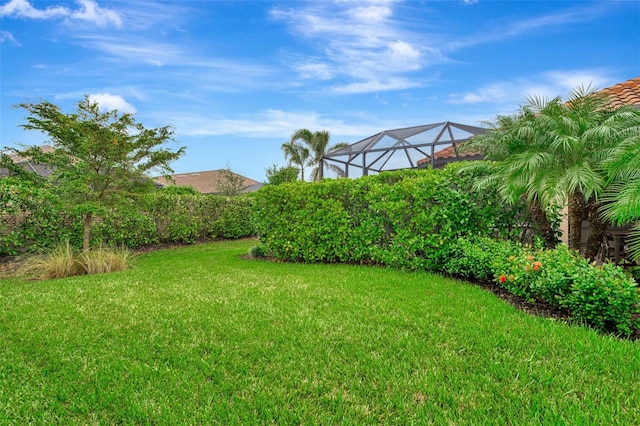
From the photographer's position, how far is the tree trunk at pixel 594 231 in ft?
19.7

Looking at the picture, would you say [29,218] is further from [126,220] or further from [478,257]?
[478,257]

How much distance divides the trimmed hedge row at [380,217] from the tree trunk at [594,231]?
1.12m

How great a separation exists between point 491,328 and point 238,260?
6655 millimetres

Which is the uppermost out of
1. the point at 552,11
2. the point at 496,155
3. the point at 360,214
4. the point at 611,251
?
the point at 552,11

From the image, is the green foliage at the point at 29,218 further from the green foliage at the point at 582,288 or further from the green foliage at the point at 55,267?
the green foliage at the point at 582,288

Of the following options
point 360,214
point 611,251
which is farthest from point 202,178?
point 611,251

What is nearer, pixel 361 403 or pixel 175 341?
pixel 361 403

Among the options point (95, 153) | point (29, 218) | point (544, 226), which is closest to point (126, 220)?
point (29, 218)

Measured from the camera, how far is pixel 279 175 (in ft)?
82.8

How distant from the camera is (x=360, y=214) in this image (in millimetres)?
7863

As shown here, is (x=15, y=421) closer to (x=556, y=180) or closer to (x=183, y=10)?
(x=556, y=180)

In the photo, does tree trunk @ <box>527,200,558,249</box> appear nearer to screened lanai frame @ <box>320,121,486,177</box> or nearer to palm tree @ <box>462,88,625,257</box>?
palm tree @ <box>462,88,625,257</box>

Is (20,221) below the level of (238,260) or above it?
above

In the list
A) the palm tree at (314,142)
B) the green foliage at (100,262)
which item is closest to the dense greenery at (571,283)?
the green foliage at (100,262)
